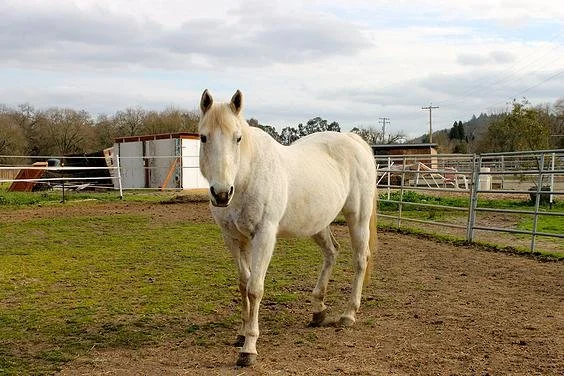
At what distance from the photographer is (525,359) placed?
11.4 ft

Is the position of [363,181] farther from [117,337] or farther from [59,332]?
[59,332]

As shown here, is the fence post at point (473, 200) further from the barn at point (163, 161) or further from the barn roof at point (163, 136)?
the barn roof at point (163, 136)

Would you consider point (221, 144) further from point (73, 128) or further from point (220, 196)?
point (73, 128)

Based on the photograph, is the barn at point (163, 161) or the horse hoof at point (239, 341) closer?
the horse hoof at point (239, 341)

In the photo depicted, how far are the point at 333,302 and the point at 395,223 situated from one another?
6.99 m

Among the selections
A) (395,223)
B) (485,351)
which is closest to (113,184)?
(395,223)

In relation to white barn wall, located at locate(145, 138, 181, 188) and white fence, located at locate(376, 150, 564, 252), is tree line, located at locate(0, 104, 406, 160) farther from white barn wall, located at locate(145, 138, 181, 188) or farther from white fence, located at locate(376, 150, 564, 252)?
white fence, located at locate(376, 150, 564, 252)

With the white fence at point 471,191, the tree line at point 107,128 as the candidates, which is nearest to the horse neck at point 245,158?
the white fence at point 471,191

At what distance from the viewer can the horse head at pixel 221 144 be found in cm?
321

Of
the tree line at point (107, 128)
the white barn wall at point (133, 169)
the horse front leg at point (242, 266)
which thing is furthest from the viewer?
the tree line at point (107, 128)

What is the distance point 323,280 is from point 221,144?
1.90 m

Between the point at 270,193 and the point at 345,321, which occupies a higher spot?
the point at 270,193

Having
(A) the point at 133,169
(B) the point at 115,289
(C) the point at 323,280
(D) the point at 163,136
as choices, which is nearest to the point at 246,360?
(C) the point at 323,280

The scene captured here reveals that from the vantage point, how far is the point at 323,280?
4.62 meters
